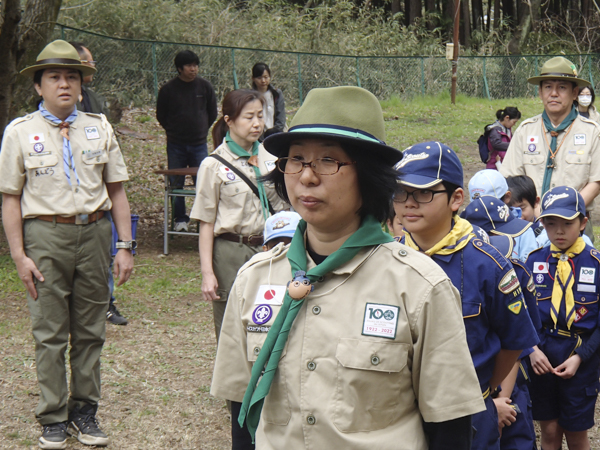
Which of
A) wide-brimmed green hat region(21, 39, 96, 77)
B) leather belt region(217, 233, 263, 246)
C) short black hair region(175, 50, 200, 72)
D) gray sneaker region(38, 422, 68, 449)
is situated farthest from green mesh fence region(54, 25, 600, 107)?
gray sneaker region(38, 422, 68, 449)

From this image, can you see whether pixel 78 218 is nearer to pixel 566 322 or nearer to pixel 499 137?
pixel 566 322

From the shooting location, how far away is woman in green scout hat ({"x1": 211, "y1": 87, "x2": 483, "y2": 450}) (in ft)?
6.11

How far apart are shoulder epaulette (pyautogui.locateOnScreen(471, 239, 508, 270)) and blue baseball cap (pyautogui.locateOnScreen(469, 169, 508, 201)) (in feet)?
4.79

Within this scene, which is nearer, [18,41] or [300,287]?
[300,287]

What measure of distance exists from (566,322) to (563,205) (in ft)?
2.09

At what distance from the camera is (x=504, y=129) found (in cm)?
1084

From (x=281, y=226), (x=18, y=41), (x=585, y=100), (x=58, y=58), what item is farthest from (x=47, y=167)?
(x=585, y=100)

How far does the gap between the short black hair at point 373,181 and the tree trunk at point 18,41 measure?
6.35m

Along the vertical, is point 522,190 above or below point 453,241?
below

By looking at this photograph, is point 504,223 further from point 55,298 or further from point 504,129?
point 504,129

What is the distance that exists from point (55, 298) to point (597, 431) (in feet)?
11.6

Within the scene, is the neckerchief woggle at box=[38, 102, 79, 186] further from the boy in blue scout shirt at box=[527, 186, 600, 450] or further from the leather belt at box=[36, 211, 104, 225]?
the boy in blue scout shirt at box=[527, 186, 600, 450]

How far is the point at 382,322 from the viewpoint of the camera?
1.86m

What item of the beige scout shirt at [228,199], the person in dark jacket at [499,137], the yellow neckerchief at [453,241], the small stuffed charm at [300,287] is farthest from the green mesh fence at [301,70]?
the small stuffed charm at [300,287]
